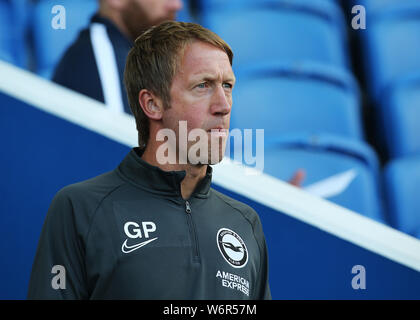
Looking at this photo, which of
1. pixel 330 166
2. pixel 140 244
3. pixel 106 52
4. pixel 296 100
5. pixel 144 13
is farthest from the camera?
pixel 296 100

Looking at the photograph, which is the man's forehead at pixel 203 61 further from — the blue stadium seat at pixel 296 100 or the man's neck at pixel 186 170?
the blue stadium seat at pixel 296 100

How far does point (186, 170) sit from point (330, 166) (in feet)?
3.13

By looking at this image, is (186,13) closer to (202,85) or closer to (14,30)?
(14,30)

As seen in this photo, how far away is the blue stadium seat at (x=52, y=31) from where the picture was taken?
1935 mm

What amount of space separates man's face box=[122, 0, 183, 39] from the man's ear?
71 centimetres

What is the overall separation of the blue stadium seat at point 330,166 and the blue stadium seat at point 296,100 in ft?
0.47

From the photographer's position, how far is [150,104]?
0.76 meters

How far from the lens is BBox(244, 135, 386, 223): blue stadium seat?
161 cm

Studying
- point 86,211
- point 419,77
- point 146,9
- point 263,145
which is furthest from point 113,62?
point 419,77

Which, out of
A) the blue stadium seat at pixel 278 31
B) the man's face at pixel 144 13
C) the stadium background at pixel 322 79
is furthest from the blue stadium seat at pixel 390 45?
the man's face at pixel 144 13

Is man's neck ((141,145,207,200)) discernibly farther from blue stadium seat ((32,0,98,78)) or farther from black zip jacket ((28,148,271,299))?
blue stadium seat ((32,0,98,78))

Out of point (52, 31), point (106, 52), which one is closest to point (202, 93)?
point (106, 52)

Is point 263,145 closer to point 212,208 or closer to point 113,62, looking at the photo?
point 113,62

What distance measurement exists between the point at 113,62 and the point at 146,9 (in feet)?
0.76
